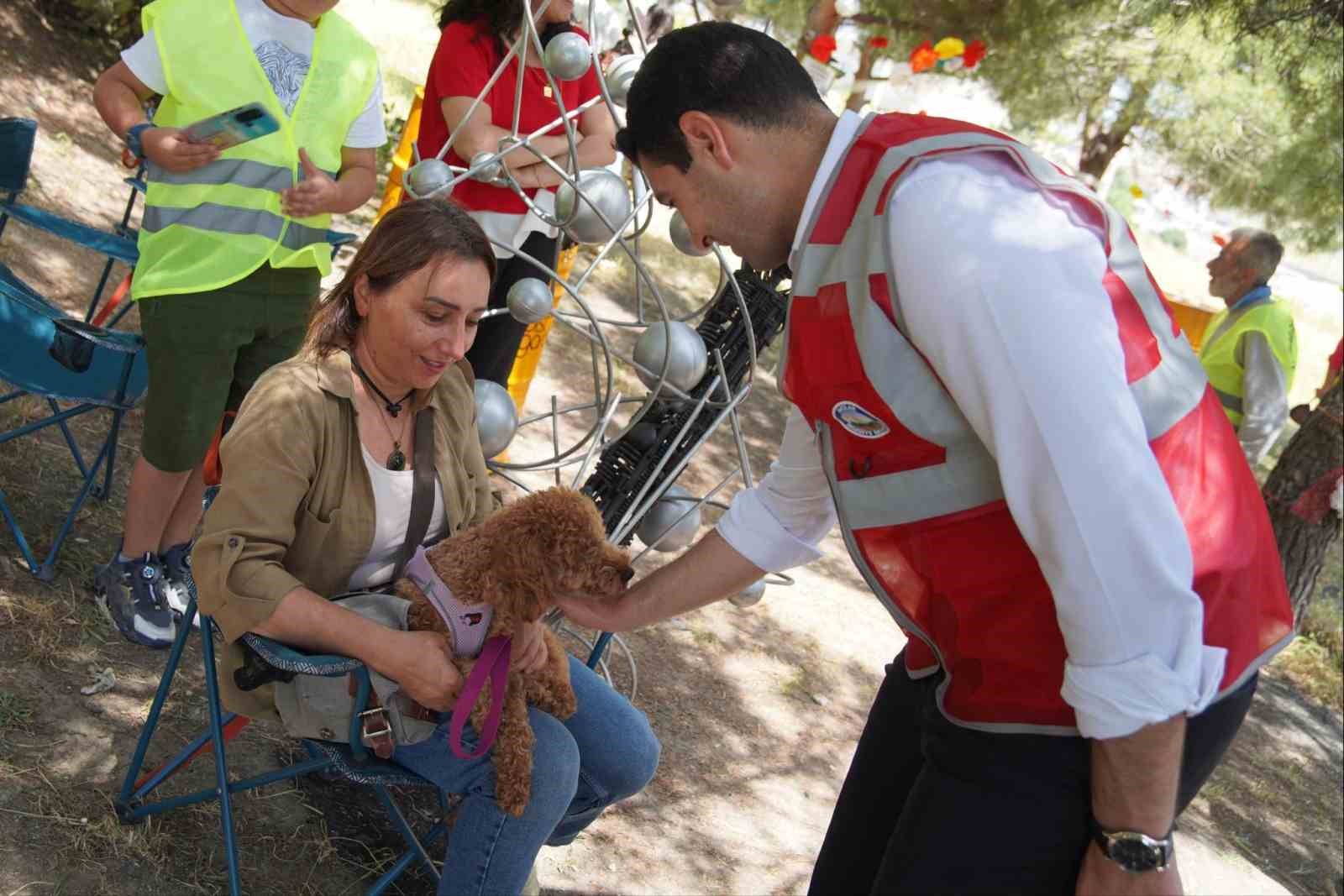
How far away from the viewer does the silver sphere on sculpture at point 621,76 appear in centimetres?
257

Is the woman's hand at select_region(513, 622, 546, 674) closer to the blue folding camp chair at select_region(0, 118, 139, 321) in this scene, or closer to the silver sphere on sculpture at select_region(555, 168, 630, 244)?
the silver sphere on sculpture at select_region(555, 168, 630, 244)

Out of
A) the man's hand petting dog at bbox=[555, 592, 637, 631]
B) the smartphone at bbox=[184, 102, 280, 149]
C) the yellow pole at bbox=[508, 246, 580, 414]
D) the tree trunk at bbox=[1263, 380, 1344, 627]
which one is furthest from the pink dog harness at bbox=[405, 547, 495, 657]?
the tree trunk at bbox=[1263, 380, 1344, 627]

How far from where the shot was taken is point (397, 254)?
7.09ft

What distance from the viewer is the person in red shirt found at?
328 cm

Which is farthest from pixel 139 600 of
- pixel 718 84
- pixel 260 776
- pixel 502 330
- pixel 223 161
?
pixel 718 84

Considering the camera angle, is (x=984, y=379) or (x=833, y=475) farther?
(x=833, y=475)

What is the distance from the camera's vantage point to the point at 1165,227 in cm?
3559

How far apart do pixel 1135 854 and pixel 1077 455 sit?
45 centimetres

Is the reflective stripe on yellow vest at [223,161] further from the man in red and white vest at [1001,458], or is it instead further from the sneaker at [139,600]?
the man in red and white vest at [1001,458]

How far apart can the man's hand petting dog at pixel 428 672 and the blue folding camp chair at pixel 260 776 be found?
0.06 meters

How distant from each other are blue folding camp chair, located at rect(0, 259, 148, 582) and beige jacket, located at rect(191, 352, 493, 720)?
1.11 meters

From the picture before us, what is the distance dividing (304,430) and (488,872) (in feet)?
2.65

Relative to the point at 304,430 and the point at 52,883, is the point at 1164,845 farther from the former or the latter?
the point at 52,883

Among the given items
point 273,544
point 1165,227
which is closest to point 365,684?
point 273,544
